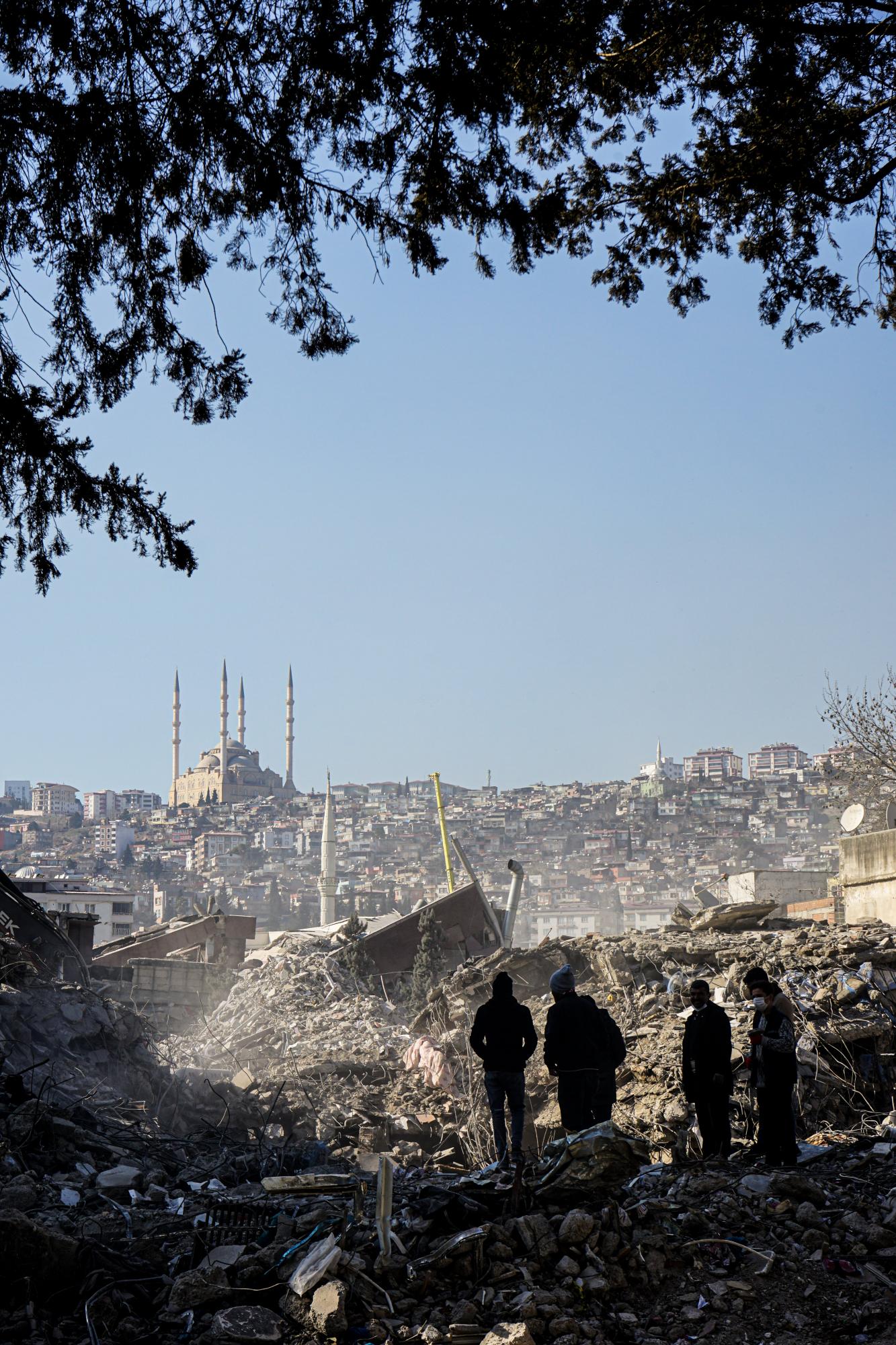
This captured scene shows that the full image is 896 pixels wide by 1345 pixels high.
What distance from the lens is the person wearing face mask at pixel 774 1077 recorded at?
678 cm

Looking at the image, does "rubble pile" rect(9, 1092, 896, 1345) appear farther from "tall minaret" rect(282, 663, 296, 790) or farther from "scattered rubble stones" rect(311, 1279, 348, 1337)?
"tall minaret" rect(282, 663, 296, 790)

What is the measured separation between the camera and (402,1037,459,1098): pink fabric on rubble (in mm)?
14570

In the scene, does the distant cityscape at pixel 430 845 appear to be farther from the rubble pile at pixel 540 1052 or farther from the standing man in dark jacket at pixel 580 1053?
the standing man in dark jacket at pixel 580 1053

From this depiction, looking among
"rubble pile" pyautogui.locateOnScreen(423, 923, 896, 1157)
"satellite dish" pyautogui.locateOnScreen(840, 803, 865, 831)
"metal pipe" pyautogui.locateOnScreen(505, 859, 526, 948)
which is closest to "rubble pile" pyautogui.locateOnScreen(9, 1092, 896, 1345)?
"rubble pile" pyautogui.locateOnScreen(423, 923, 896, 1157)

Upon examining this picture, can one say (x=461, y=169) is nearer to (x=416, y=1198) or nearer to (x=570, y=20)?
(x=570, y=20)

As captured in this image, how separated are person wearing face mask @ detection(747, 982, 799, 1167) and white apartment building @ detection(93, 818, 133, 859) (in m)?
170

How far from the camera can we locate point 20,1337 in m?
4.98

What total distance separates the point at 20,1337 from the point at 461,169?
575cm

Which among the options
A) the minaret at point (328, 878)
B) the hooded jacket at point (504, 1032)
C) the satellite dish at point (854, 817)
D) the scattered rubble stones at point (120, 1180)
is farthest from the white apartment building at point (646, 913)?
the hooded jacket at point (504, 1032)

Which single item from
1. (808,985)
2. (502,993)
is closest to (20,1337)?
(502,993)

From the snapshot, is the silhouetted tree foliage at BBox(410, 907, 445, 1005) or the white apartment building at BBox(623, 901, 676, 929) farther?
the white apartment building at BBox(623, 901, 676, 929)

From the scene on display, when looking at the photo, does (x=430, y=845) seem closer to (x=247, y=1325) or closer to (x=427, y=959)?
(x=427, y=959)

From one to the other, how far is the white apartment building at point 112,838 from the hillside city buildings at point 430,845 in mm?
313

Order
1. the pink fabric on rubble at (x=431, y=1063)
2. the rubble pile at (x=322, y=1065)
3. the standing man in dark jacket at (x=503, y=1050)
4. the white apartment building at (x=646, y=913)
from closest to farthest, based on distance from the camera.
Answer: the standing man in dark jacket at (x=503, y=1050)
the rubble pile at (x=322, y=1065)
the pink fabric on rubble at (x=431, y=1063)
the white apartment building at (x=646, y=913)
